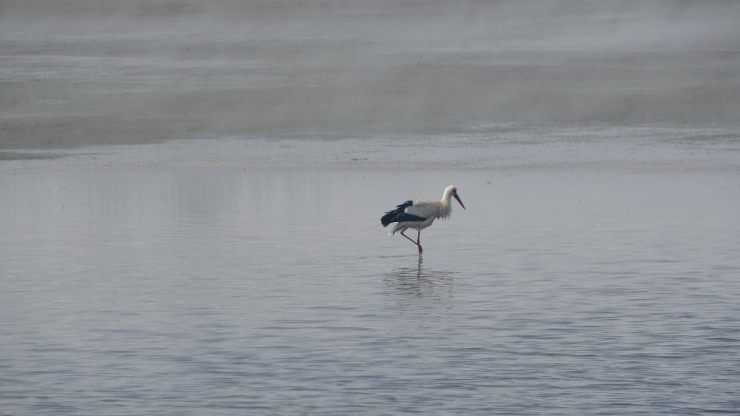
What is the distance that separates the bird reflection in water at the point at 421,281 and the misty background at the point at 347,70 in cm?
3305

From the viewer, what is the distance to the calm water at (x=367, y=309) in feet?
37.7

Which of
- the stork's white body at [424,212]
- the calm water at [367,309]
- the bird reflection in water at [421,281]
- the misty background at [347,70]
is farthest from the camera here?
the misty background at [347,70]

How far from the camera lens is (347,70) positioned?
61.6 metres

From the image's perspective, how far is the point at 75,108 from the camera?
55.7 m

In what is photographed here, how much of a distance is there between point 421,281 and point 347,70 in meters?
43.5

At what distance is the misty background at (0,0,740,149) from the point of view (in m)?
54.2

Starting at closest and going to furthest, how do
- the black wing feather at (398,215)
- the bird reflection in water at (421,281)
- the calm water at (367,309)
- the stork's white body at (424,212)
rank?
the calm water at (367,309)
the bird reflection in water at (421,281)
the black wing feather at (398,215)
the stork's white body at (424,212)

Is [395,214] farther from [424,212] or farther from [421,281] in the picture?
[421,281]

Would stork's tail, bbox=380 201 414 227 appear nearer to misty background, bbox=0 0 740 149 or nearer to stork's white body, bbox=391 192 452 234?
stork's white body, bbox=391 192 452 234

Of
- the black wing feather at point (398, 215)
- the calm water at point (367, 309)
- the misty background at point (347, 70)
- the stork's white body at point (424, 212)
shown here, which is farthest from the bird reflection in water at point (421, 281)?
the misty background at point (347, 70)

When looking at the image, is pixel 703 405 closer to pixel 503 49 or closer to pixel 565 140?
pixel 565 140

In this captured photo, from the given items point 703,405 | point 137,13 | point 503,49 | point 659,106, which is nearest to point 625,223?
point 703,405

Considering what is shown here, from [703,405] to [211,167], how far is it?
3686 centimetres

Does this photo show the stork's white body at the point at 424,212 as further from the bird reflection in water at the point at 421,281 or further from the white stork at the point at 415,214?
the bird reflection in water at the point at 421,281
